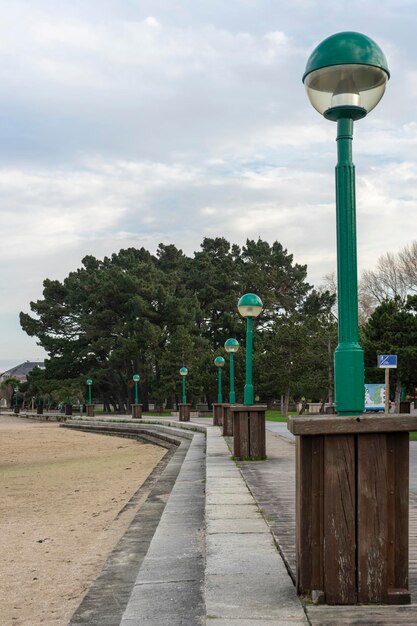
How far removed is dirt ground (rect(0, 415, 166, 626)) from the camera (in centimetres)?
542

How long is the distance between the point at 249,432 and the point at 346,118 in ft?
28.1

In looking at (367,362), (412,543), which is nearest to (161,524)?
(412,543)

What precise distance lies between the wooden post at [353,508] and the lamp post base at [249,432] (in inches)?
328

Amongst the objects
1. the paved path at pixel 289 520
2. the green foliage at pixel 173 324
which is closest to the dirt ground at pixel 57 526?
the paved path at pixel 289 520

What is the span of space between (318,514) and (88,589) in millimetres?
2344

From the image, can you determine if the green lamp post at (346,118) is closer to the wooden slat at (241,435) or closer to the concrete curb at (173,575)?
the concrete curb at (173,575)

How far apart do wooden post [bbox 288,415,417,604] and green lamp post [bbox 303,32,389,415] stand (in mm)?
243

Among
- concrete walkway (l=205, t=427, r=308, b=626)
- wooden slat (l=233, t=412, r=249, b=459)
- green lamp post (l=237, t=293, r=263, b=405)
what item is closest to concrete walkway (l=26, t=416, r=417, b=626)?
concrete walkway (l=205, t=427, r=308, b=626)

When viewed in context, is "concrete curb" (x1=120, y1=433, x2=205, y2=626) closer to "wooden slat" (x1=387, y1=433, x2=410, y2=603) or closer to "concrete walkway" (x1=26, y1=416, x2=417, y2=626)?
"concrete walkway" (x1=26, y1=416, x2=417, y2=626)

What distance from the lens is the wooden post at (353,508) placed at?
150 inches

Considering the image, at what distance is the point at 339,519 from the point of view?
12.6ft

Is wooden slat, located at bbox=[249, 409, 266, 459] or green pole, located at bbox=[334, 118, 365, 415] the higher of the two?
green pole, located at bbox=[334, 118, 365, 415]

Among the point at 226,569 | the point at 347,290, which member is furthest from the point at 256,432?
the point at 347,290

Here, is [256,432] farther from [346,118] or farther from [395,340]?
[395,340]
